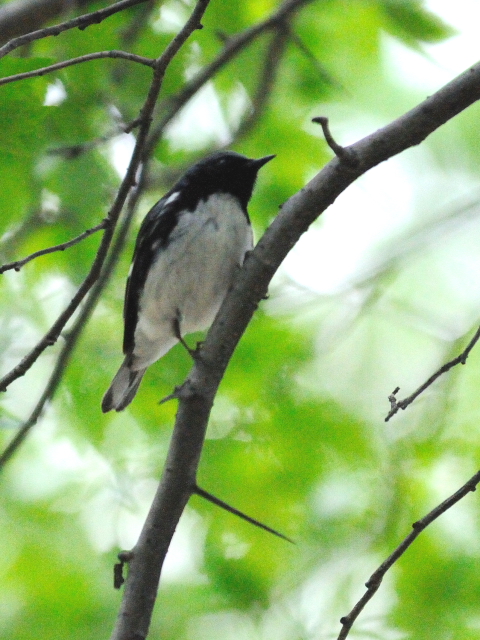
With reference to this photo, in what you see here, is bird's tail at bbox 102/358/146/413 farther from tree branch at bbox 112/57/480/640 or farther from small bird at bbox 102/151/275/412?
tree branch at bbox 112/57/480/640

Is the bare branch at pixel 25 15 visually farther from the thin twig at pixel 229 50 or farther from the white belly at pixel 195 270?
the white belly at pixel 195 270

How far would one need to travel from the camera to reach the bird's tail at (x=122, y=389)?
12.2ft

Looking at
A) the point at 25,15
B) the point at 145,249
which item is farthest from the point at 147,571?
the point at 25,15

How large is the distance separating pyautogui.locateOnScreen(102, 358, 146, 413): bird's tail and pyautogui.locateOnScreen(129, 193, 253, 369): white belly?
12 centimetres

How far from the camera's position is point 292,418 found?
3754 mm

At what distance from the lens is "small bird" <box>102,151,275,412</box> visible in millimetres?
3521

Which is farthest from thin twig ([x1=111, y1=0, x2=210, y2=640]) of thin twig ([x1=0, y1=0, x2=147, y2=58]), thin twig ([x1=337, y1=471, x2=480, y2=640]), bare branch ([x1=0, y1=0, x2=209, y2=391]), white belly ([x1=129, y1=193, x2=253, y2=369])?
white belly ([x1=129, y1=193, x2=253, y2=369])

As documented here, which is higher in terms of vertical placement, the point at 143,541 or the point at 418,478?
the point at 418,478

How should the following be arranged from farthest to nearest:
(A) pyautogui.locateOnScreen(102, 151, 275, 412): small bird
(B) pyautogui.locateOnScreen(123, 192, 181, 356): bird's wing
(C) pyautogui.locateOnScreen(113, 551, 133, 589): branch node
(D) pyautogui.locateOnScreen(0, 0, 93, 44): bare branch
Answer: (B) pyautogui.locateOnScreen(123, 192, 181, 356): bird's wing → (A) pyautogui.locateOnScreen(102, 151, 275, 412): small bird → (D) pyautogui.locateOnScreen(0, 0, 93, 44): bare branch → (C) pyautogui.locateOnScreen(113, 551, 133, 589): branch node

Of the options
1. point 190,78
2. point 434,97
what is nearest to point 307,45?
point 190,78

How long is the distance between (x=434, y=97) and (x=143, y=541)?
1419 millimetres

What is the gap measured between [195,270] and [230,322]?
125cm

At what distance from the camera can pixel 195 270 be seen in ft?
11.5

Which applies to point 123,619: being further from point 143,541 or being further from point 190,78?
point 190,78
